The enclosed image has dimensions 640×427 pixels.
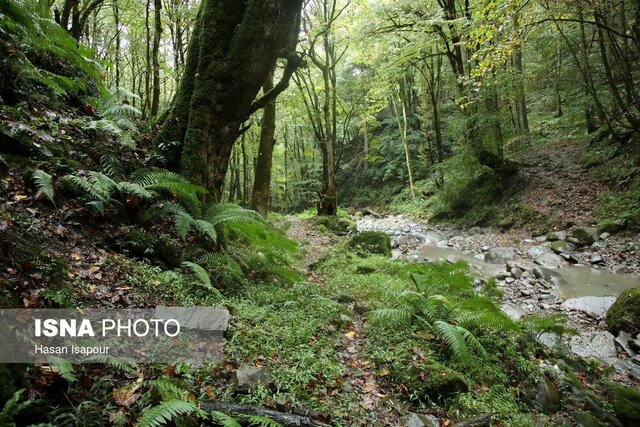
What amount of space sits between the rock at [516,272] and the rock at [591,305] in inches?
60.1

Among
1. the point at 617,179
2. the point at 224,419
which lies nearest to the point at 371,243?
the point at 224,419

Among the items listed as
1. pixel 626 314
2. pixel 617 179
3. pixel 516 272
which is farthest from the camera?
pixel 617 179

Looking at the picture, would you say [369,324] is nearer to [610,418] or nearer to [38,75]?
[610,418]

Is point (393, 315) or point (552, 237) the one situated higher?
point (552, 237)

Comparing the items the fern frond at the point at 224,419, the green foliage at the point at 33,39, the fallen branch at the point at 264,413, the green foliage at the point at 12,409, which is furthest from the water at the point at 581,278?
the green foliage at the point at 33,39

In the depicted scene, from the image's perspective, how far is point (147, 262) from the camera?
3.88 metres

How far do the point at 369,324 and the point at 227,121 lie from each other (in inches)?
142

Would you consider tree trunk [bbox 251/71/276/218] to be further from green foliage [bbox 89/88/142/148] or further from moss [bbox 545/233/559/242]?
moss [bbox 545/233/559/242]

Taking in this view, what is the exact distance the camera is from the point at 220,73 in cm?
520

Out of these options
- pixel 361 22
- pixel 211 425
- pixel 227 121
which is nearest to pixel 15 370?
pixel 211 425

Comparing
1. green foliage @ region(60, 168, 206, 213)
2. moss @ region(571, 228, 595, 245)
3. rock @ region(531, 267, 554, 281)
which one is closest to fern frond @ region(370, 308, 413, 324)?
green foliage @ region(60, 168, 206, 213)

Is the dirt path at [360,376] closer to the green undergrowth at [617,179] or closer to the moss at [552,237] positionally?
the moss at [552,237]

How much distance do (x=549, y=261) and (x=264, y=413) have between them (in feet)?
30.3

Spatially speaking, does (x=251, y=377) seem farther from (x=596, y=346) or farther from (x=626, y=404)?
(x=596, y=346)
